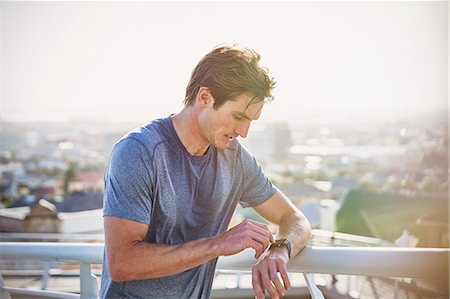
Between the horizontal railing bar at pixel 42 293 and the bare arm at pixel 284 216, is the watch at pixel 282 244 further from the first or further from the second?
the horizontal railing bar at pixel 42 293

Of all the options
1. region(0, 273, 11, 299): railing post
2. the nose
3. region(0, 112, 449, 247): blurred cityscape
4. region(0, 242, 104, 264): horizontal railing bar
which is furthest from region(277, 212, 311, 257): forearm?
region(0, 112, 449, 247): blurred cityscape

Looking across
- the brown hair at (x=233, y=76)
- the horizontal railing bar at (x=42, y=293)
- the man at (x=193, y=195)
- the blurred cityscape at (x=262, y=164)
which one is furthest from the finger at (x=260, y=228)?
the blurred cityscape at (x=262, y=164)

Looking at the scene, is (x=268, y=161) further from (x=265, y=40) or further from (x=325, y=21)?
(x=265, y=40)

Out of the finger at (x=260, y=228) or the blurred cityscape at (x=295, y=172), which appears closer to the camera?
the finger at (x=260, y=228)

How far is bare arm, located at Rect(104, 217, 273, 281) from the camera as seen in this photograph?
2.90ft

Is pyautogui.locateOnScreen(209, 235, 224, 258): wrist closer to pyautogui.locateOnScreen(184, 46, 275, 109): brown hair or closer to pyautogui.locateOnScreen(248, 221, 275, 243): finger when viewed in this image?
pyautogui.locateOnScreen(248, 221, 275, 243): finger

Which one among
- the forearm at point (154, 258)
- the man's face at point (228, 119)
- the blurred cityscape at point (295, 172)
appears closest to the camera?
the forearm at point (154, 258)

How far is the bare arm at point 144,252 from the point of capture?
34.8 inches

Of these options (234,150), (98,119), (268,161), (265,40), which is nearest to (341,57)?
(268,161)

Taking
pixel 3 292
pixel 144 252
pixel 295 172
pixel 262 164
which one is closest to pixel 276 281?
pixel 144 252

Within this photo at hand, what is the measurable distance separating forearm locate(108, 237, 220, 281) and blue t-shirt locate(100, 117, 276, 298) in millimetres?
49

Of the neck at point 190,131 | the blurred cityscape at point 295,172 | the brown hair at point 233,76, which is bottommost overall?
the blurred cityscape at point 295,172

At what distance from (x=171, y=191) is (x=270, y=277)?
0.22 metres

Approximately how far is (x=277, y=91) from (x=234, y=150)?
5.9 inches
